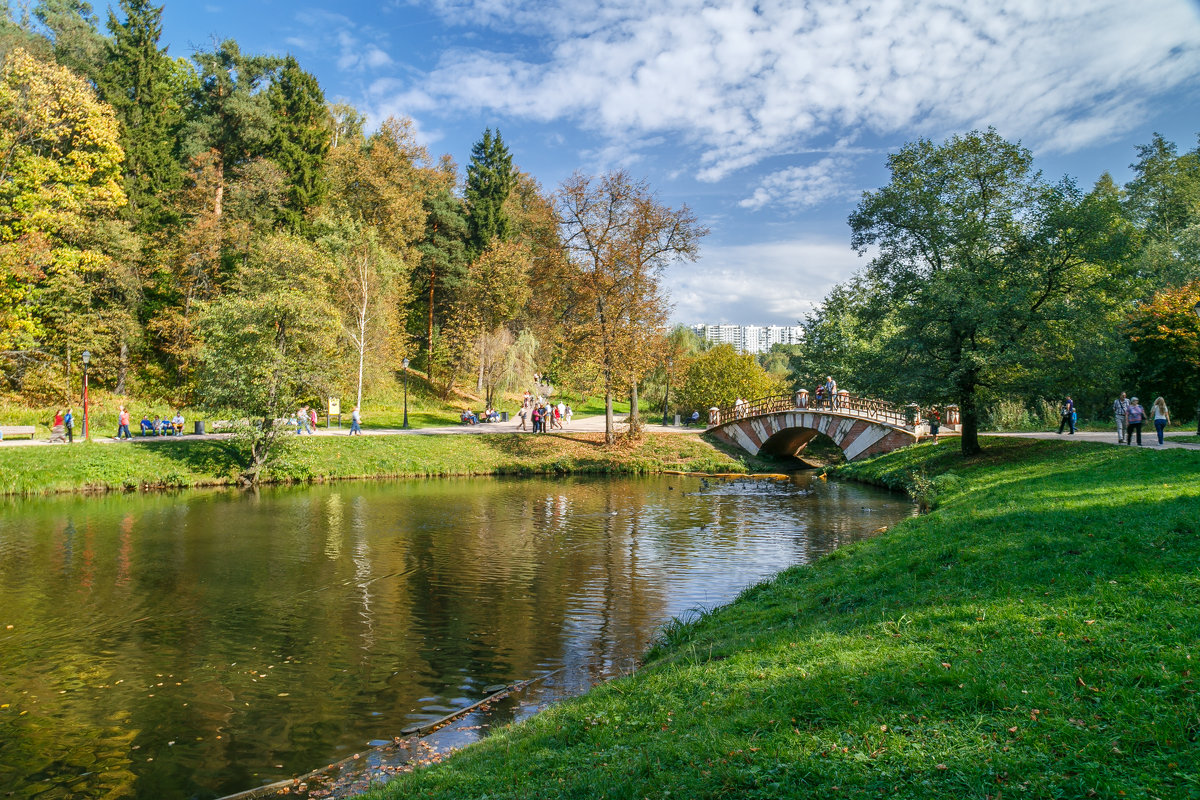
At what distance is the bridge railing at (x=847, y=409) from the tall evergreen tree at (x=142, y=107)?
38.1 metres

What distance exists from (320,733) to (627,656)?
452 cm

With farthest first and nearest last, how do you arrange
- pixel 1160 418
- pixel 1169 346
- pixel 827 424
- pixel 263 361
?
pixel 827 424 < pixel 1169 346 < pixel 263 361 < pixel 1160 418

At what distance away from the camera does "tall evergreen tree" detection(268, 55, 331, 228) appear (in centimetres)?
4991

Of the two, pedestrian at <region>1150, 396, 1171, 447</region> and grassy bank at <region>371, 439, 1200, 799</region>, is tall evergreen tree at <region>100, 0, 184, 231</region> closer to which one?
grassy bank at <region>371, 439, 1200, 799</region>

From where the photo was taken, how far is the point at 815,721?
6227 mm

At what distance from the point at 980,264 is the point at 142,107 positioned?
48.9 meters

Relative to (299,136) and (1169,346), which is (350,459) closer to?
(299,136)

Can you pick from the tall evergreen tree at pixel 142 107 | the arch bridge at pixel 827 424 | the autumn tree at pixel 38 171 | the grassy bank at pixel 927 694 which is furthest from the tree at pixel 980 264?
the tall evergreen tree at pixel 142 107

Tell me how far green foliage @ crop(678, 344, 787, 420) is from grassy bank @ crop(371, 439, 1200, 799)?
43.5m

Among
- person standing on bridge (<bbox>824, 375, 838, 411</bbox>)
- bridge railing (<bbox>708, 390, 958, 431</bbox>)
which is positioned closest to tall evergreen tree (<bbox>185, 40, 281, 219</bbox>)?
bridge railing (<bbox>708, 390, 958, 431</bbox>)

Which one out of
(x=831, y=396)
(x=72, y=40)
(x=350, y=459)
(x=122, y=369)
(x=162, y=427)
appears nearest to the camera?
(x=350, y=459)

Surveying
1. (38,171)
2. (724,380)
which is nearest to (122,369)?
(38,171)

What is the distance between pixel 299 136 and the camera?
50.8 metres

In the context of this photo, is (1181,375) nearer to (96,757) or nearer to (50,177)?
(96,757)
